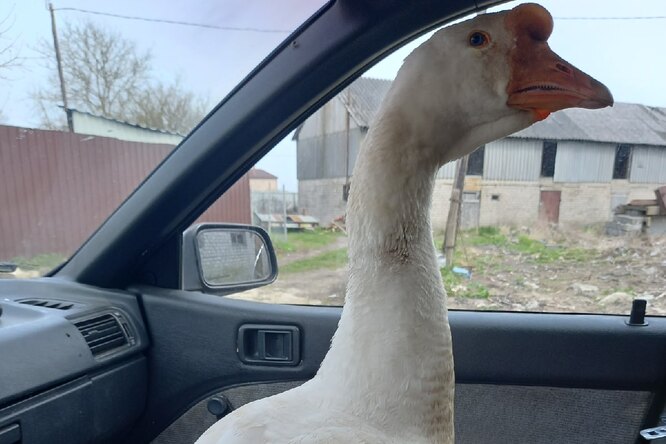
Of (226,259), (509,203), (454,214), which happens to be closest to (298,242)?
(226,259)

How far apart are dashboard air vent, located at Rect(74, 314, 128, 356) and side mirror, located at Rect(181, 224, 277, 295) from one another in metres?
0.30

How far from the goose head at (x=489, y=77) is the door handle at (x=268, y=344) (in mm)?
1018

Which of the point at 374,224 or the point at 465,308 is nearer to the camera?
the point at 374,224

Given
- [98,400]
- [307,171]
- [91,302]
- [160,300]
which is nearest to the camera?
[98,400]

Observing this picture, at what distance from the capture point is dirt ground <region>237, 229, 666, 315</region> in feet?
5.93

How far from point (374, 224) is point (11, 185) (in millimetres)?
1540

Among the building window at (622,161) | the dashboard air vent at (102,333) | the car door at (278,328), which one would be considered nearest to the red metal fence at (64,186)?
the car door at (278,328)

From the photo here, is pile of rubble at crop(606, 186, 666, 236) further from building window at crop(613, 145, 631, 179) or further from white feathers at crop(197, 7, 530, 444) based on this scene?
white feathers at crop(197, 7, 530, 444)

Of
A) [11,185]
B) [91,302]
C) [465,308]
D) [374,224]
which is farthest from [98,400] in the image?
[465,308]

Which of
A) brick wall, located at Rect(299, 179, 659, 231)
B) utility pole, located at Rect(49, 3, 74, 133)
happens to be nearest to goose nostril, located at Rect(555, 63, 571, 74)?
brick wall, located at Rect(299, 179, 659, 231)

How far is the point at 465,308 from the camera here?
72.7 inches

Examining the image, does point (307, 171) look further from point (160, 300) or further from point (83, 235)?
point (83, 235)

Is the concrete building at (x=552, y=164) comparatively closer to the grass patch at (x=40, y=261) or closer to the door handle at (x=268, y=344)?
the door handle at (x=268, y=344)

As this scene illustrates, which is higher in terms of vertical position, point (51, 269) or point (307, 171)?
point (307, 171)
